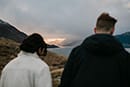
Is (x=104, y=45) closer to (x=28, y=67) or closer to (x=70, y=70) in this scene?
(x=70, y=70)

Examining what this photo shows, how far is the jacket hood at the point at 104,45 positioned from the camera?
723cm

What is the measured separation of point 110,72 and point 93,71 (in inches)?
11.5

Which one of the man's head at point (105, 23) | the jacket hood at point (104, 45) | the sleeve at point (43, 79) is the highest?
the man's head at point (105, 23)

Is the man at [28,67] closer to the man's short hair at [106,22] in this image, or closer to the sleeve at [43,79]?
the sleeve at [43,79]

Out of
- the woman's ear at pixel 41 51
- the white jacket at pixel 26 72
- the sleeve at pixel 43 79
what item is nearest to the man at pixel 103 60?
the sleeve at pixel 43 79

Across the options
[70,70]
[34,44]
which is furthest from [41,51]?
[70,70]

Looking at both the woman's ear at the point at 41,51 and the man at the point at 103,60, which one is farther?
the woman's ear at the point at 41,51

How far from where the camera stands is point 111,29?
23.7 ft

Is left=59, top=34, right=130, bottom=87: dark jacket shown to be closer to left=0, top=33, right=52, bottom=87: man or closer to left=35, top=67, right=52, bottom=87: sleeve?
left=35, top=67, right=52, bottom=87: sleeve

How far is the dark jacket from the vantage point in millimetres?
7234

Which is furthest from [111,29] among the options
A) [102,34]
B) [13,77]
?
[13,77]

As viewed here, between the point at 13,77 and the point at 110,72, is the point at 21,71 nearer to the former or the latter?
the point at 13,77

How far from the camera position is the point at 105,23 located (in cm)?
721

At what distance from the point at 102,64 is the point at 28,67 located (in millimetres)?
1718
